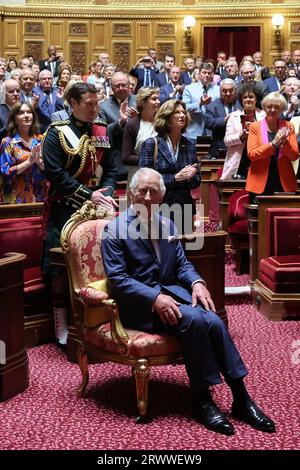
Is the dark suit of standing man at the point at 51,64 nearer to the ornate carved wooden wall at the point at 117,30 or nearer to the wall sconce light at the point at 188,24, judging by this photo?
the ornate carved wooden wall at the point at 117,30

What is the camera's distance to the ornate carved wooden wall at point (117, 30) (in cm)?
1384

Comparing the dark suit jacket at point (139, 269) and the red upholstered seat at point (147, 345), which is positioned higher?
the dark suit jacket at point (139, 269)

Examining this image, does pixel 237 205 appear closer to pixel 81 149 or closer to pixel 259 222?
pixel 259 222

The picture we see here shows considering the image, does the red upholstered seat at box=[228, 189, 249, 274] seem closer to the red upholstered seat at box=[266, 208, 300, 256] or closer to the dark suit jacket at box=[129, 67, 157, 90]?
the red upholstered seat at box=[266, 208, 300, 256]

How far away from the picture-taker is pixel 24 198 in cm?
502

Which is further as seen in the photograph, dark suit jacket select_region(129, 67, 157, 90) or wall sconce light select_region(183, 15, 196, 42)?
wall sconce light select_region(183, 15, 196, 42)

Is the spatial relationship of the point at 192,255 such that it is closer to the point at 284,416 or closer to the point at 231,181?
the point at 284,416

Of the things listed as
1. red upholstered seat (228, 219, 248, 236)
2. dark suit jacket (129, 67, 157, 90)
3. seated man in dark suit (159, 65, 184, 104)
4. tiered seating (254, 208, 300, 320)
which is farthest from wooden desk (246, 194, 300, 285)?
dark suit jacket (129, 67, 157, 90)

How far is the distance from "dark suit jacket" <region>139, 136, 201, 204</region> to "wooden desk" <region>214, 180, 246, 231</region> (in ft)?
6.24

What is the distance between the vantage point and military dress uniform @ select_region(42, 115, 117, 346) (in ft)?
12.4

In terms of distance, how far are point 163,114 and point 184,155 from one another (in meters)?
0.27

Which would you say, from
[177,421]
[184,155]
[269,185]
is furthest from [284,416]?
[269,185]

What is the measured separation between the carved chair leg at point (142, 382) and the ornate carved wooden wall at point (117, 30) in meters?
11.7

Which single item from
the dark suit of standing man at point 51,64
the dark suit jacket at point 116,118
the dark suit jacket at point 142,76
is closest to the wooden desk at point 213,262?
the dark suit jacket at point 116,118
